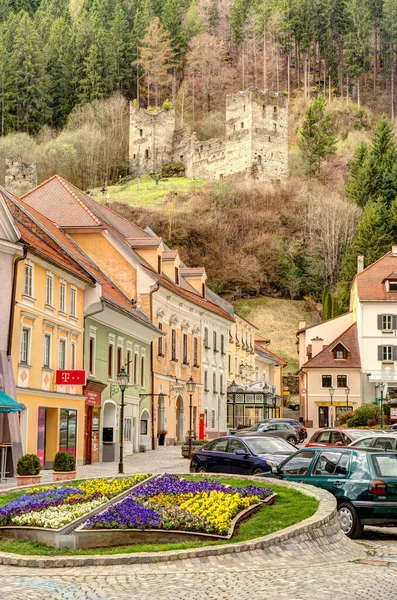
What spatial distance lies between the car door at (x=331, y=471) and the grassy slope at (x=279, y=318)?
3087 inches

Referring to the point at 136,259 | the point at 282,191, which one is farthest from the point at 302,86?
the point at 136,259

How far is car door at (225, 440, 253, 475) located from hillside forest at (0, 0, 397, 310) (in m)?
75.9

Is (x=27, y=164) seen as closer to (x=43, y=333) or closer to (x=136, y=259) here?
(x=136, y=259)

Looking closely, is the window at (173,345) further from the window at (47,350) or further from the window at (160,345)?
the window at (47,350)

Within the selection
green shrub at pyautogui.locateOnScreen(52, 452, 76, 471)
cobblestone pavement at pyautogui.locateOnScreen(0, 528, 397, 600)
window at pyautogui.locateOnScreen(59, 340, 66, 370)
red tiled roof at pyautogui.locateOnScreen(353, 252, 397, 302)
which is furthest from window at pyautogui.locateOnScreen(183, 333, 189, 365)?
cobblestone pavement at pyautogui.locateOnScreen(0, 528, 397, 600)

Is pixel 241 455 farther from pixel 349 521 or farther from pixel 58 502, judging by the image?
pixel 58 502

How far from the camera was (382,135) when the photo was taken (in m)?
111

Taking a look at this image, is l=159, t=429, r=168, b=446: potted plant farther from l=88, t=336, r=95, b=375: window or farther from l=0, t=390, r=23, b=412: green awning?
l=0, t=390, r=23, b=412: green awning

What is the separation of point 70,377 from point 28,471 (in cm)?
1037

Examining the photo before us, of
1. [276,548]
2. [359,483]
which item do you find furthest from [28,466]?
[276,548]

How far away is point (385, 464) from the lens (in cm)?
1551

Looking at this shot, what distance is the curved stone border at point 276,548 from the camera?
11.7 meters

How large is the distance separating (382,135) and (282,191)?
1620 centimetres

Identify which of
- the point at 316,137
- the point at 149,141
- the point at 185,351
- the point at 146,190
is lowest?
the point at 185,351
